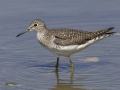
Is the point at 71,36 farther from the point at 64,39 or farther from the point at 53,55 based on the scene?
the point at 53,55

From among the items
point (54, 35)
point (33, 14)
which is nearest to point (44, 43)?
point (54, 35)

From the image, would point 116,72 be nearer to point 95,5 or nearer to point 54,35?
point 54,35

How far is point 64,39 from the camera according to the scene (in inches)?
493

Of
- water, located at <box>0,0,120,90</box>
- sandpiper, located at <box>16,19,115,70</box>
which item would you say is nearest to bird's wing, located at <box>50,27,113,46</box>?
sandpiper, located at <box>16,19,115,70</box>

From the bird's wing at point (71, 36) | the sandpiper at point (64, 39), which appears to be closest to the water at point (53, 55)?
the sandpiper at point (64, 39)

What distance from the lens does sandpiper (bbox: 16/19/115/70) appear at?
12.4 meters

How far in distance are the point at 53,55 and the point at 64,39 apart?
141cm

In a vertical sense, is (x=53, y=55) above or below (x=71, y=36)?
below

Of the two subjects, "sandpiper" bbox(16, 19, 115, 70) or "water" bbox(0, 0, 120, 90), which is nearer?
"water" bbox(0, 0, 120, 90)

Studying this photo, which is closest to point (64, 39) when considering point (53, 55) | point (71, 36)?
point (71, 36)

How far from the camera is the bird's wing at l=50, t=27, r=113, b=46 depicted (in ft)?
40.9

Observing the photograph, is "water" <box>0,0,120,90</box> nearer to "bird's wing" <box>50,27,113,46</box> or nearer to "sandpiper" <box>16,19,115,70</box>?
"sandpiper" <box>16,19,115,70</box>

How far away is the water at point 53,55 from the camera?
462 inches

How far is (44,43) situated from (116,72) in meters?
2.13
